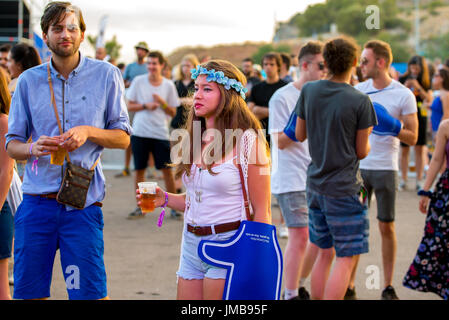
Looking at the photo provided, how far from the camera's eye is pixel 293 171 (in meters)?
5.11

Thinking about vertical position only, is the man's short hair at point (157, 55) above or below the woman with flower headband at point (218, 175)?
above

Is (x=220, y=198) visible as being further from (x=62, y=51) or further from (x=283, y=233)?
(x=283, y=233)

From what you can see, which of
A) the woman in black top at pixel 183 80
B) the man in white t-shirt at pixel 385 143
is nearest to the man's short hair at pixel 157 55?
the woman in black top at pixel 183 80

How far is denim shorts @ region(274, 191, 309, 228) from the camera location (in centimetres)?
498

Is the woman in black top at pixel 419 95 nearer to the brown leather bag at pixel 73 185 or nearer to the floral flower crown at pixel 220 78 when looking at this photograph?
the floral flower crown at pixel 220 78

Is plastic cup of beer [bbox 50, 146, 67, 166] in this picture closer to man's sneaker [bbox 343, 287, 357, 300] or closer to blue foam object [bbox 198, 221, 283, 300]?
blue foam object [bbox 198, 221, 283, 300]

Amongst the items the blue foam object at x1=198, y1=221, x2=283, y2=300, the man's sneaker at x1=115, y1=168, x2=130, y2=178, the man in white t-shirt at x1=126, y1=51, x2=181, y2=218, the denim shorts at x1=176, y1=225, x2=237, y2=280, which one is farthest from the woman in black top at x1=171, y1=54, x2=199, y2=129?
the blue foam object at x1=198, y1=221, x2=283, y2=300

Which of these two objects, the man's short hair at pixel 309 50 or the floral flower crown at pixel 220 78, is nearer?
the floral flower crown at pixel 220 78

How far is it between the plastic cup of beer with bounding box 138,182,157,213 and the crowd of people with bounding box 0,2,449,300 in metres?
0.03

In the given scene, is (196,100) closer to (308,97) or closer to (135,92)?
(308,97)

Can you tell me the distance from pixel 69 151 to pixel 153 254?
11.6 feet

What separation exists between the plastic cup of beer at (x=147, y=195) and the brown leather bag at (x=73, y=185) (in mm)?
360

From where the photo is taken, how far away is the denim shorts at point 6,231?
165 inches
